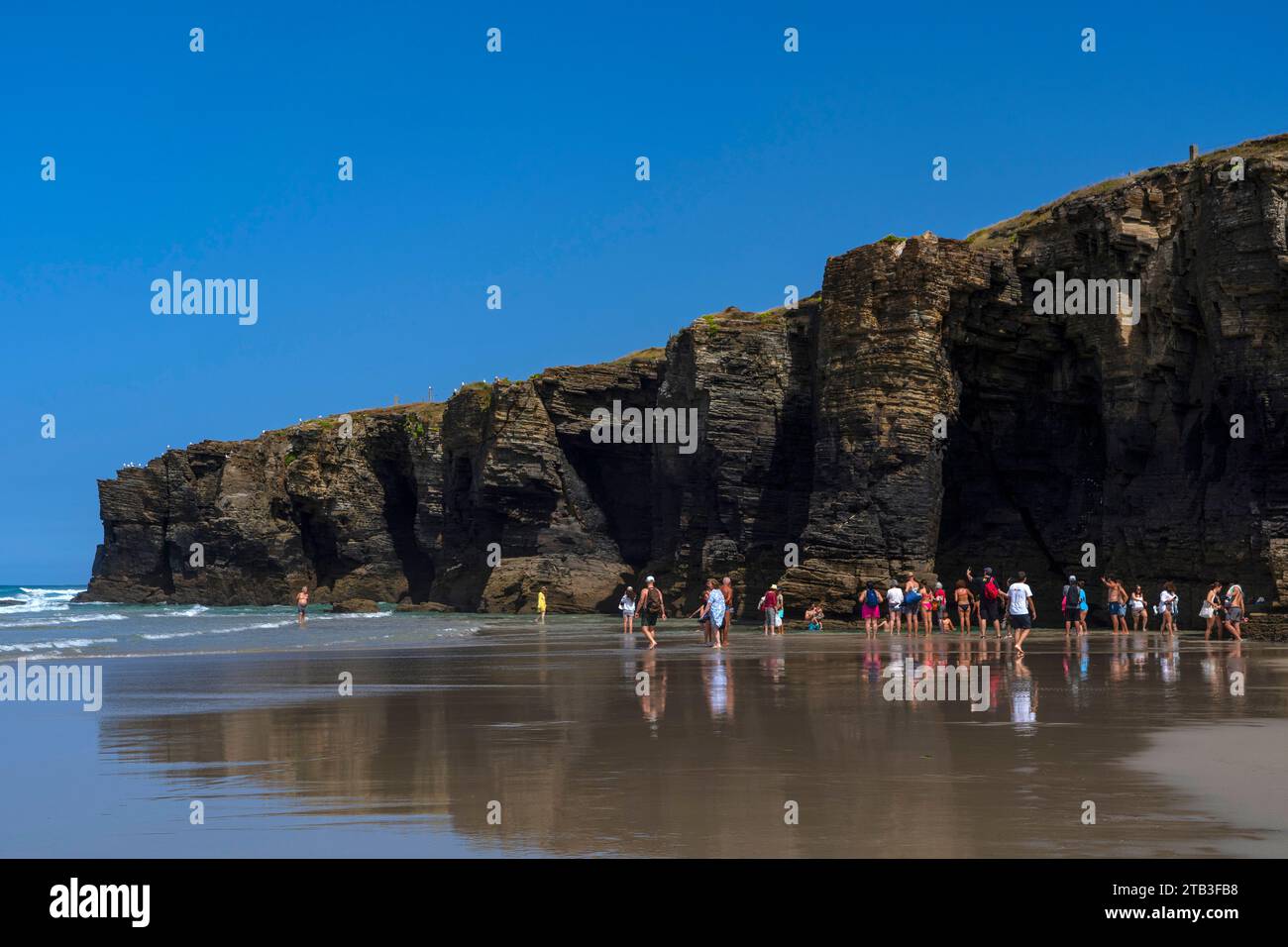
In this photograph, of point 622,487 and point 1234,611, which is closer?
point 1234,611

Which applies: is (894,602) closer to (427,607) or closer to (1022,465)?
(1022,465)

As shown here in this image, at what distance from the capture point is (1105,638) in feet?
110

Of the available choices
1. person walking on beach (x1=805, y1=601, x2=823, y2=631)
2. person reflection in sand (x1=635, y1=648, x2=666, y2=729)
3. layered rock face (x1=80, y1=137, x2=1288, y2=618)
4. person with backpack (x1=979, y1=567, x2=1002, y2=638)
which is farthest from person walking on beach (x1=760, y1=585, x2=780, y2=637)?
person reflection in sand (x1=635, y1=648, x2=666, y2=729)

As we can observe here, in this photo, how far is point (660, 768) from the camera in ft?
33.6

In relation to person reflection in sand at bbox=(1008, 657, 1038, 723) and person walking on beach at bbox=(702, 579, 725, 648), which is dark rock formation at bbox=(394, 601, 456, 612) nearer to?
person walking on beach at bbox=(702, 579, 725, 648)

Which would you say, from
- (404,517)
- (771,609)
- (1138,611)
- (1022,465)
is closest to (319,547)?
(404,517)

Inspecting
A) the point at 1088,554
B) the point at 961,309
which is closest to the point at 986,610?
the point at 1088,554

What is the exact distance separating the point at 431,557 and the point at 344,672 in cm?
6296

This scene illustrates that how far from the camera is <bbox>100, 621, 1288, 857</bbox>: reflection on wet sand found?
7594mm

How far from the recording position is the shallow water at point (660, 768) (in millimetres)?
Result: 7543

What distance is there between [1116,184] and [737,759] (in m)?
44.5

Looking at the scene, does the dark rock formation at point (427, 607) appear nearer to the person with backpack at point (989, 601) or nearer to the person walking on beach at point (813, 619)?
the person walking on beach at point (813, 619)

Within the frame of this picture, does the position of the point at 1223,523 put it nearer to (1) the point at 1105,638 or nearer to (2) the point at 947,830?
(1) the point at 1105,638

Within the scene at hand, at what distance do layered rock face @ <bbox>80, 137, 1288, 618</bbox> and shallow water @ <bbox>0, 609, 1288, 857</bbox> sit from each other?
860 inches
